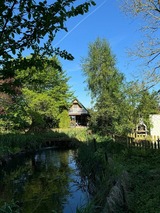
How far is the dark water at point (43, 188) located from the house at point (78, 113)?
98.6 ft

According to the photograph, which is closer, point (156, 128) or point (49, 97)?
point (156, 128)

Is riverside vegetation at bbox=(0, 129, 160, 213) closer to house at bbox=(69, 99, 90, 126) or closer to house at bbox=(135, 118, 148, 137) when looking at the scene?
house at bbox=(135, 118, 148, 137)

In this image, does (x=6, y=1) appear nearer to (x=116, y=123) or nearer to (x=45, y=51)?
(x=45, y=51)

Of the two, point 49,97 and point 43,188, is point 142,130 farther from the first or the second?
point 43,188

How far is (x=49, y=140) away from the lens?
23.0 metres

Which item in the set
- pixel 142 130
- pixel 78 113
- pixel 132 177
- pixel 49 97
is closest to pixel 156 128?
pixel 142 130

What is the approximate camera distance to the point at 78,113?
141 ft

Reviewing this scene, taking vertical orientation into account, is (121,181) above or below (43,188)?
above

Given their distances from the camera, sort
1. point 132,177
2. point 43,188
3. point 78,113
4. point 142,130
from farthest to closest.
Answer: point 78,113, point 142,130, point 43,188, point 132,177

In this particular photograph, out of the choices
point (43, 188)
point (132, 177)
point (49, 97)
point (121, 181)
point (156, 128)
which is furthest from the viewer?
point (49, 97)

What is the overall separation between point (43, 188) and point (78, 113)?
34.2 m

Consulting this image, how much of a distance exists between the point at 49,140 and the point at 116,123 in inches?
240

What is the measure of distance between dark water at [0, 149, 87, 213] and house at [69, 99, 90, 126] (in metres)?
30.0

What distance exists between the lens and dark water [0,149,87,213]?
7152 millimetres
